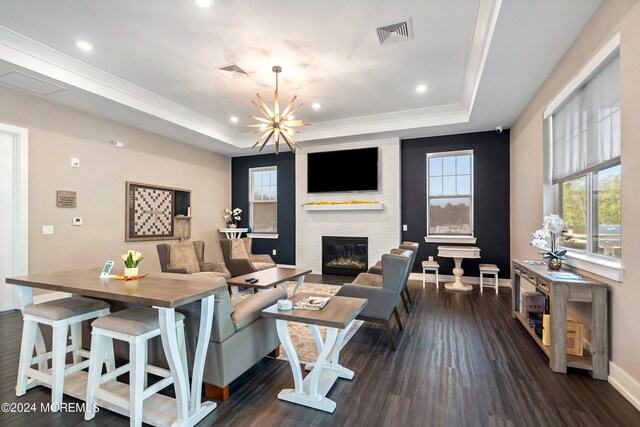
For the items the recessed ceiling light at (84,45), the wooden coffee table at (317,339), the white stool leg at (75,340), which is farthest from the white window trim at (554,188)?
the recessed ceiling light at (84,45)

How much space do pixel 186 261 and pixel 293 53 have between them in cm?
345

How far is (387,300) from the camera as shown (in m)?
3.05

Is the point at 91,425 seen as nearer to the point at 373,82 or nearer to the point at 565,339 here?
the point at 565,339

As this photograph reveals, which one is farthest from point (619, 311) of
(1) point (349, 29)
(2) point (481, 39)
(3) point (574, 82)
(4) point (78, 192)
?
(4) point (78, 192)

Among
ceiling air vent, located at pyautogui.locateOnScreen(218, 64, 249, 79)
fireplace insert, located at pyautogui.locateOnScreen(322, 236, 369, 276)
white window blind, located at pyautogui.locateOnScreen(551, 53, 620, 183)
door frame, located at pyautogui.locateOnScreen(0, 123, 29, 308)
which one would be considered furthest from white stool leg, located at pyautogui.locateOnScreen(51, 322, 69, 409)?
fireplace insert, located at pyautogui.locateOnScreen(322, 236, 369, 276)

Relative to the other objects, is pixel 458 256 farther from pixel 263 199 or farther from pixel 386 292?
pixel 263 199

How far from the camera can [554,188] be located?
3.72 m

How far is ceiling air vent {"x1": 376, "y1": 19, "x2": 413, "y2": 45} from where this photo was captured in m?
3.14

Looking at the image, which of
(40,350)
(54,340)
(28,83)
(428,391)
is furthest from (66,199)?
(428,391)

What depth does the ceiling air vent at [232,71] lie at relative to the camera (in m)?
3.97

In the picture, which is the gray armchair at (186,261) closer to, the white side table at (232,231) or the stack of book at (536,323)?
the white side table at (232,231)

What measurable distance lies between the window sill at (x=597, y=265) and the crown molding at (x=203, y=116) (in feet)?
7.27

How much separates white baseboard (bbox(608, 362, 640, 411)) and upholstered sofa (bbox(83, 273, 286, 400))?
8.63 ft

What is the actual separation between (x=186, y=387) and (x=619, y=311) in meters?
3.08
